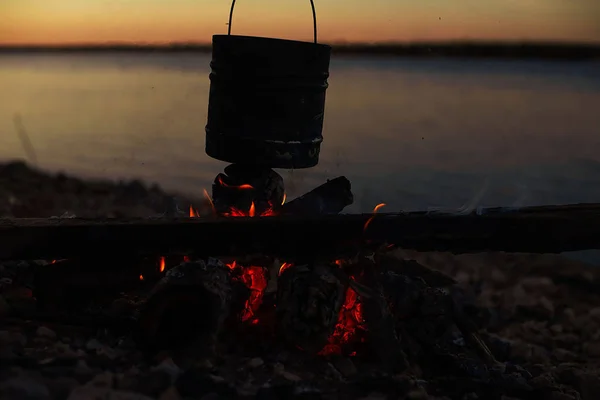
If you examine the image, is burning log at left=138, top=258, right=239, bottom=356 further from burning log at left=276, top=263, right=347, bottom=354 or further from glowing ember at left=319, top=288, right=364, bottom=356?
glowing ember at left=319, top=288, right=364, bottom=356

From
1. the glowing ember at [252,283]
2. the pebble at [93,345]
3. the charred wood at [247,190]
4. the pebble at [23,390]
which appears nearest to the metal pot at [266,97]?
the charred wood at [247,190]

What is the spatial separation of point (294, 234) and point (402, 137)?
11.7 metres

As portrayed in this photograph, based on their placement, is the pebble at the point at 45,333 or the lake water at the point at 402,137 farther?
the lake water at the point at 402,137

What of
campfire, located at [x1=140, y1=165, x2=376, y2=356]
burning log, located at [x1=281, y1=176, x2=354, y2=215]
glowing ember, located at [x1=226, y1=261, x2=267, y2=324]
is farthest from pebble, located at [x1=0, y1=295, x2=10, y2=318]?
burning log, located at [x1=281, y1=176, x2=354, y2=215]

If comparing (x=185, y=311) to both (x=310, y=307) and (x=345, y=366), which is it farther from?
(x=345, y=366)

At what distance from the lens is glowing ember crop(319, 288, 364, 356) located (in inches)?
139

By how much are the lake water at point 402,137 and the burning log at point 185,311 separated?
2.38 m

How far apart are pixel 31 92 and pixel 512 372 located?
23302 millimetres

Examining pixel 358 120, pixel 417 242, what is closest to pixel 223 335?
pixel 417 242

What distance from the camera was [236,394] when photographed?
284 cm

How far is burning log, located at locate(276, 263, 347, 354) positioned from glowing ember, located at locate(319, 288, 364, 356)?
22 cm

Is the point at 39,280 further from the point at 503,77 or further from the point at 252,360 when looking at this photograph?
the point at 503,77

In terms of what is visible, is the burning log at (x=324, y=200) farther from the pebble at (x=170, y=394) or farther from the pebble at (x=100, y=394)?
the pebble at (x=100, y=394)

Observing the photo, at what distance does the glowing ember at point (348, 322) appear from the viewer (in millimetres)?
3529
